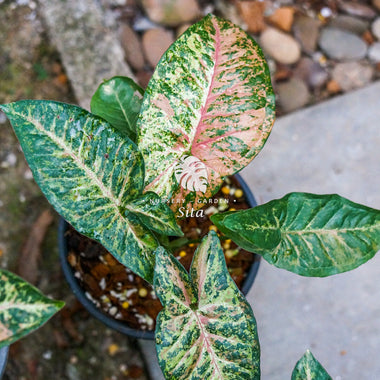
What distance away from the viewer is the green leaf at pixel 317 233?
755 mm

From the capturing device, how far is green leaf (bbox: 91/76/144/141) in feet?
2.91

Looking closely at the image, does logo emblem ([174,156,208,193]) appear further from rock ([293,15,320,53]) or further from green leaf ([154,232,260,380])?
rock ([293,15,320,53])

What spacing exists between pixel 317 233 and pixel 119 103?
1.53 feet

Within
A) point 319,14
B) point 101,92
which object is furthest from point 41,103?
point 319,14

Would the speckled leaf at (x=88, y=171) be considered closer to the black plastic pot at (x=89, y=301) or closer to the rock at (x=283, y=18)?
the black plastic pot at (x=89, y=301)

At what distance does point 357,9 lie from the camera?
1623 millimetres

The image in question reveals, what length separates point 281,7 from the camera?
63.2 inches

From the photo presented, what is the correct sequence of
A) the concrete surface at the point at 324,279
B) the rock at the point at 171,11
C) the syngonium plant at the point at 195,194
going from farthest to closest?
the rock at the point at 171,11
the concrete surface at the point at 324,279
the syngonium plant at the point at 195,194

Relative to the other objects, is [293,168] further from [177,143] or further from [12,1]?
[12,1]

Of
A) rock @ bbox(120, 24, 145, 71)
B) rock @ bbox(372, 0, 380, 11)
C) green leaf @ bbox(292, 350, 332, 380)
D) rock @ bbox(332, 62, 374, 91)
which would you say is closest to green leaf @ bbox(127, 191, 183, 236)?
green leaf @ bbox(292, 350, 332, 380)

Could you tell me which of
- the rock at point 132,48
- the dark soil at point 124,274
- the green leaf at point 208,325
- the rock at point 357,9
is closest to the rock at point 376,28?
the rock at point 357,9

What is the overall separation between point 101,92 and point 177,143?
0.21 meters

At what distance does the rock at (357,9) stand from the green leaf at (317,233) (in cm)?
114

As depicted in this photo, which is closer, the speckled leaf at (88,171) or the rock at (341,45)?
the speckled leaf at (88,171)
